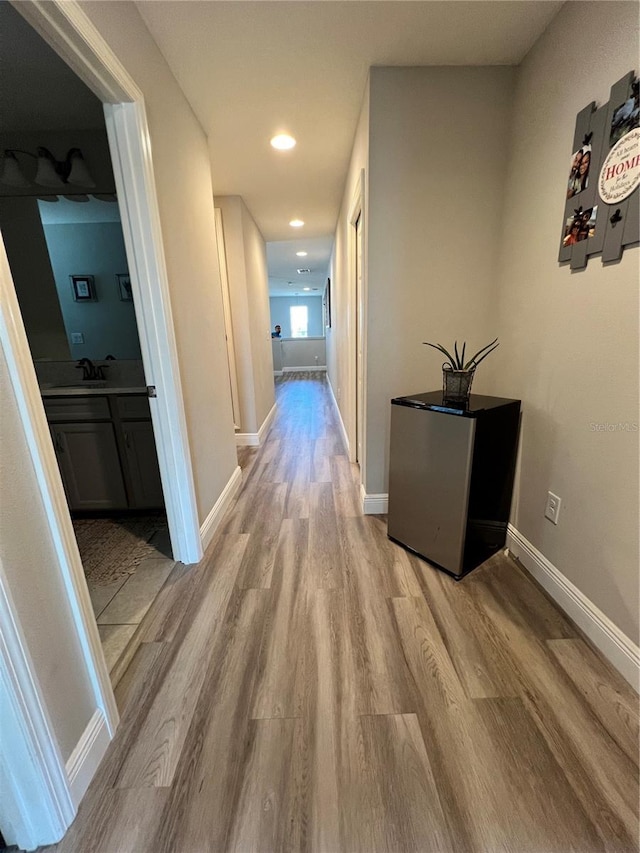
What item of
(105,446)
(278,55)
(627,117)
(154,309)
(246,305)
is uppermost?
(278,55)

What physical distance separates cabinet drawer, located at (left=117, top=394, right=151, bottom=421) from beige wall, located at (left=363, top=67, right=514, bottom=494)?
136cm

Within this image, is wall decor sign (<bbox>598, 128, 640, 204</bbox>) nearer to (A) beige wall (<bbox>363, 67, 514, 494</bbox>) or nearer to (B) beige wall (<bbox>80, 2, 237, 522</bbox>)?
(A) beige wall (<bbox>363, 67, 514, 494</bbox>)

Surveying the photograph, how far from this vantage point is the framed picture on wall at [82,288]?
2404 millimetres

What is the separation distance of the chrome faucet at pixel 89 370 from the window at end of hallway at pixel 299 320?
10.6 metres

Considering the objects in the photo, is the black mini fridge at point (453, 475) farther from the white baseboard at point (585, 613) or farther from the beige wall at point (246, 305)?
the beige wall at point (246, 305)

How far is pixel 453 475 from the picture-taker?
1622 millimetres

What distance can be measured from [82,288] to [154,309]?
4.30ft

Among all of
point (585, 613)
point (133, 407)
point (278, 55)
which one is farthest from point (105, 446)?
point (585, 613)

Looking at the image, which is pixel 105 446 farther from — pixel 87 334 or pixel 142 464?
pixel 87 334

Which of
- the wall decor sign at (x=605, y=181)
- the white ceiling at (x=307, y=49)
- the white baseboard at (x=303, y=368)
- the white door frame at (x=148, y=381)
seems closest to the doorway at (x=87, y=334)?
the white door frame at (x=148, y=381)

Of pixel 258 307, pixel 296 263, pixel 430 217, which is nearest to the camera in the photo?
pixel 430 217

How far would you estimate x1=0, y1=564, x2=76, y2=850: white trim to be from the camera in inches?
28.8

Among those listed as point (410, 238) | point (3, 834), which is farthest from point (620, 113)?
point (3, 834)

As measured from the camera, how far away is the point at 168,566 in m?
1.87
